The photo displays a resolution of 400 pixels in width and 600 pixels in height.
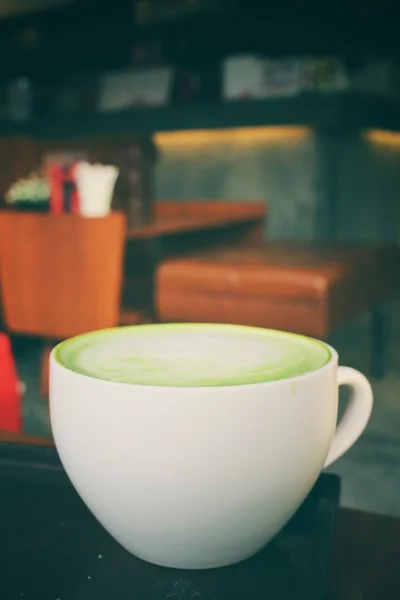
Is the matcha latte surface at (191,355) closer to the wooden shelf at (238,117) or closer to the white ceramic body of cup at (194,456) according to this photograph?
the white ceramic body of cup at (194,456)

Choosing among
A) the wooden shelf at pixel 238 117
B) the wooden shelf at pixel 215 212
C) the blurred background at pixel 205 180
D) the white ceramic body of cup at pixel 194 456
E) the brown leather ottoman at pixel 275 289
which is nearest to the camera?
the white ceramic body of cup at pixel 194 456

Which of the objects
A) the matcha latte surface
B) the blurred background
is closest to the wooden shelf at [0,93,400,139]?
the blurred background

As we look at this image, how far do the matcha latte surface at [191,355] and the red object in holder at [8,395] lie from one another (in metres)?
0.40

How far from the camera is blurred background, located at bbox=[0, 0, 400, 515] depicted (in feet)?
9.29

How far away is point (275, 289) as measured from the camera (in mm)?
2775

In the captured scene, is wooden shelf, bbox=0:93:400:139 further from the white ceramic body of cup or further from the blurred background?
the white ceramic body of cup

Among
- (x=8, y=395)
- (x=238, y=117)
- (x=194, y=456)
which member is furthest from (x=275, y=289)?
(x=238, y=117)

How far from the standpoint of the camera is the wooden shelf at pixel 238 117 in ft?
15.8

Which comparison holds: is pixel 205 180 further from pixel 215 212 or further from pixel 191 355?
pixel 191 355

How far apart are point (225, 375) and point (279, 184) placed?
506 cm

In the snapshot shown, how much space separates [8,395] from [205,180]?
4.98 meters

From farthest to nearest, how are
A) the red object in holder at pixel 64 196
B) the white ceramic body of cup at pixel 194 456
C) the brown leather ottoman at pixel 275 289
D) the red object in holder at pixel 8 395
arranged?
1. the red object in holder at pixel 64 196
2. the brown leather ottoman at pixel 275 289
3. the red object in holder at pixel 8 395
4. the white ceramic body of cup at pixel 194 456

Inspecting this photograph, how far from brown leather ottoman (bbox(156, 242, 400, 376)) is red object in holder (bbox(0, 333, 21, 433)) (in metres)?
1.88

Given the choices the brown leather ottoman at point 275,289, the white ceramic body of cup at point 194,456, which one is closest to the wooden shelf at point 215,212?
the brown leather ottoman at point 275,289
